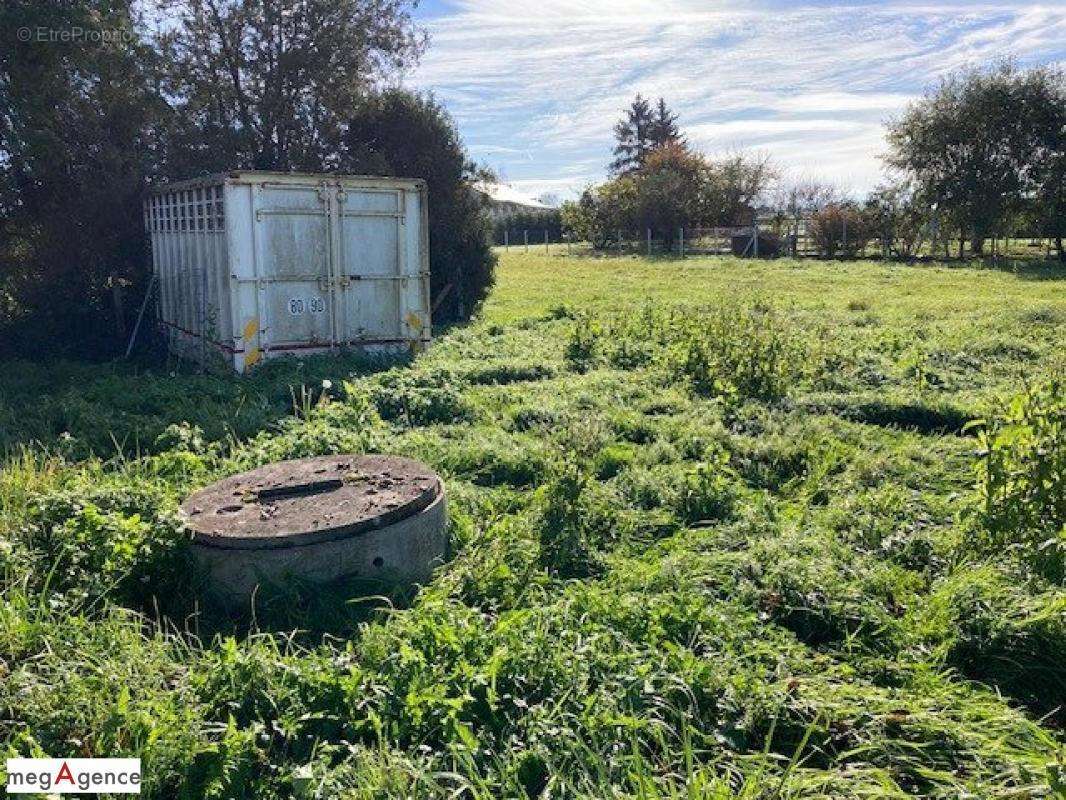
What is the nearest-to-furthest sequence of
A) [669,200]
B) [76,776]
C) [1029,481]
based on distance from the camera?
[76,776] → [1029,481] → [669,200]

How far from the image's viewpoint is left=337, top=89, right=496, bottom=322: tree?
56.1ft

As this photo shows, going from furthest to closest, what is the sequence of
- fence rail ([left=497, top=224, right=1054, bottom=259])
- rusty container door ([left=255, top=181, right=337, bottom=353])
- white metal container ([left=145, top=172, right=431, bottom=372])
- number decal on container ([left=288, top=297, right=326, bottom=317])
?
1. fence rail ([left=497, top=224, right=1054, bottom=259])
2. number decal on container ([left=288, top=297, right=326, bottom=317])
3. rusty container door ([left=255, top=181, right=337, bottom=353])
4. white metal container ([left=145, top=172, right=431, bottom=372])

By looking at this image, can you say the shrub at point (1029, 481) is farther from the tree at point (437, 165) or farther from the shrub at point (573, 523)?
the tree at point (437, 165)

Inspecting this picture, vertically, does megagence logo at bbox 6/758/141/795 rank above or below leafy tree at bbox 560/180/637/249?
below

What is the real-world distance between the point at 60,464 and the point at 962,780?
565cm

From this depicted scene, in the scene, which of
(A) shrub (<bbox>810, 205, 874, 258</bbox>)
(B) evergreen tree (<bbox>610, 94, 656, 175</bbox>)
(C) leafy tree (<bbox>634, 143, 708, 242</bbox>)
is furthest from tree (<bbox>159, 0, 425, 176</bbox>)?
(B) evergreen tree (<bbox>610, 94, 656, 175</bbox>)

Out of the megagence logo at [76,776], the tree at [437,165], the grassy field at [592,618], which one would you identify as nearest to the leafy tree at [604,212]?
the tree at [437,165]

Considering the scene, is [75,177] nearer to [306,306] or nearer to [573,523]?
[306,306]

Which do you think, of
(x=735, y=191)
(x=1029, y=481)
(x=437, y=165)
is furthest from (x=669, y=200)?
(x=1029, y=481)

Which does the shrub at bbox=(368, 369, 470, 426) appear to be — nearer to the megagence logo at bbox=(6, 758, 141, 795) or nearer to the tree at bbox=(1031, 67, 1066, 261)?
the megagence logo at bbox=(6, 758, 141, 795)

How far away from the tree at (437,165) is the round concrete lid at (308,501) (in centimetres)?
1174

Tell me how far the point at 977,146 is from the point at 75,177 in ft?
90.2

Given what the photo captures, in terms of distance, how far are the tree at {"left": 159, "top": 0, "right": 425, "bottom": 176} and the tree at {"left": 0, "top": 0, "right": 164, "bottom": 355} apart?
8.56ft

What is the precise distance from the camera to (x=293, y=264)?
11.1 meters
